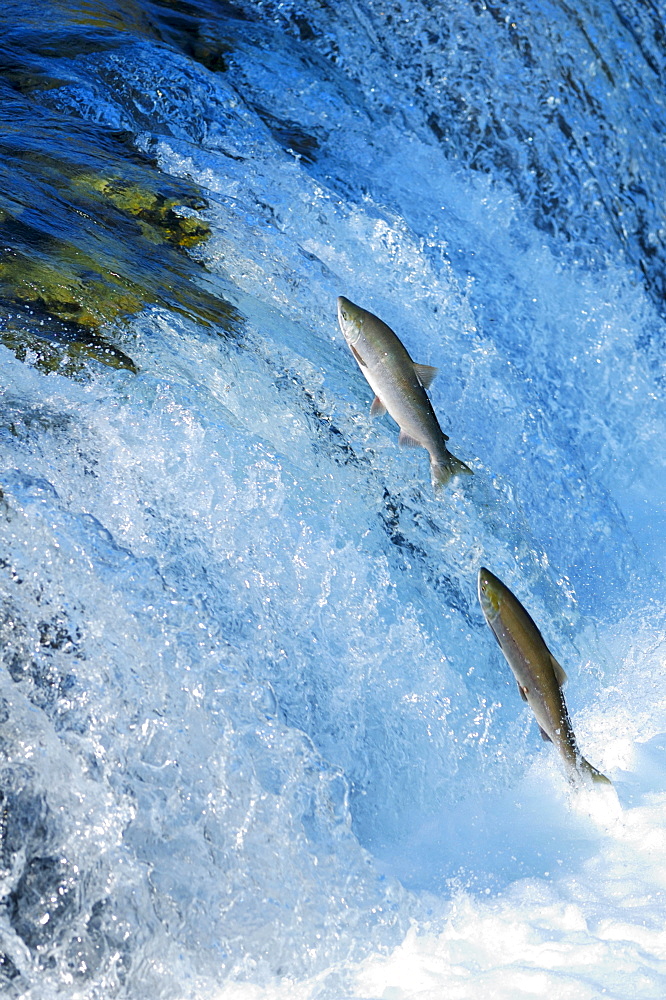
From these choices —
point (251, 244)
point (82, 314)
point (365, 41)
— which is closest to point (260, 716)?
point (82, 314)

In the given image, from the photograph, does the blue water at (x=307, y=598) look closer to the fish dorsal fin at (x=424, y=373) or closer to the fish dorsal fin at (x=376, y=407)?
the fish dorsal fin at (x=376, y=407)

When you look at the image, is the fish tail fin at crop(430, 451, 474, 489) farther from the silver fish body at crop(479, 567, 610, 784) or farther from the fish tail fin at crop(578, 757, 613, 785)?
the fish tail fin at crop(578, 757, 613, 785)

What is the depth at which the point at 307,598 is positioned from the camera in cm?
268

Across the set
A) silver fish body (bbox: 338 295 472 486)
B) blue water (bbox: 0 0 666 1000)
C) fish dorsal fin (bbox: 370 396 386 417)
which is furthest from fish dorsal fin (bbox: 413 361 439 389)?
blue water (bbox: 0 0 666 1000)

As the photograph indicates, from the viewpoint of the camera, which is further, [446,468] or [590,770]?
[446,468]

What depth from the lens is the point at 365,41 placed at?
17.6 feet

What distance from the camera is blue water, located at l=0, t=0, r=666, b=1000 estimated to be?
2.20 meters

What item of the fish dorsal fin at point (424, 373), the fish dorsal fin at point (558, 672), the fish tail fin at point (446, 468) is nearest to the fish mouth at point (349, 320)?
the fish dorsal fin at point (424, 373)

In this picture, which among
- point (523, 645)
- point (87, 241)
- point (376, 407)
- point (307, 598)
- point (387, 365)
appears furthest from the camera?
point (87, 241)

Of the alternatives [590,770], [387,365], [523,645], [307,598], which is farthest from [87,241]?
[590,770]

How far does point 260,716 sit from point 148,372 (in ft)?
3.21

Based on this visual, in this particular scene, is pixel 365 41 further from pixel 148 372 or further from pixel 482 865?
pixel 482 865

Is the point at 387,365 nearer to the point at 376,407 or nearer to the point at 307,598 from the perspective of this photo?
the point at 376,407

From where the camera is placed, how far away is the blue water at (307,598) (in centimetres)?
220
